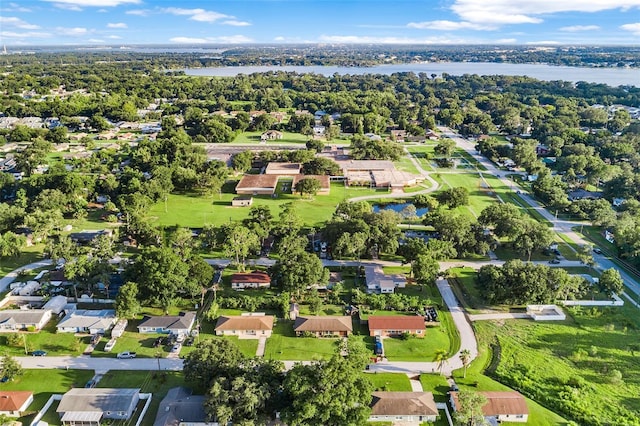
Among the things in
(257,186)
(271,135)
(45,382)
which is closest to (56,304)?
(45,382)

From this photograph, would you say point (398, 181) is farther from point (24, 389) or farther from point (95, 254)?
point (24, 389)

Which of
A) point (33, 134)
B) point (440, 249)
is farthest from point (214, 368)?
point (33, 134)

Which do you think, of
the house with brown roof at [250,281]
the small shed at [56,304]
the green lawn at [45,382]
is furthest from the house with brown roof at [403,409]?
the small shed at [56,304]

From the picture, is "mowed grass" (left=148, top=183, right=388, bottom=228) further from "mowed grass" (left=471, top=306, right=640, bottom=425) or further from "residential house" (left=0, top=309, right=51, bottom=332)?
"mowed grass" (left=471, top=306, right=640, bottom=425)

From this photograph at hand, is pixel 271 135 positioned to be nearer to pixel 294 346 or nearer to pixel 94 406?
pixel 294 346

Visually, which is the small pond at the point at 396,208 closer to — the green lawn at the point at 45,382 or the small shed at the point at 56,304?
the small shed at the point at 56,304

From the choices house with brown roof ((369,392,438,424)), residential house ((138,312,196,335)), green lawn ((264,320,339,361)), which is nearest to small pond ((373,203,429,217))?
green lawn ((264,320,339,361))
